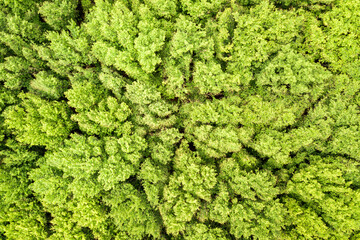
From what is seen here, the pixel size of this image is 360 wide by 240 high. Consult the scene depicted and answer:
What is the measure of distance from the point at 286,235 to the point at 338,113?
10.5 m

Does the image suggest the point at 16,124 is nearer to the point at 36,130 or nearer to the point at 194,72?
the point at 36,130

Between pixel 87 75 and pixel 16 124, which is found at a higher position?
pixel 87 75

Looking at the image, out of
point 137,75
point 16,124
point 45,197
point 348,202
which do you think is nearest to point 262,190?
point 348,202

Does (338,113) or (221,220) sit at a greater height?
(338,113)

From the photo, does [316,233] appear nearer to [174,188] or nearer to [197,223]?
[197,223]

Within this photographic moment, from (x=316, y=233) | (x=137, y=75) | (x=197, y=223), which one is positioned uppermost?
(x=137, y=75)

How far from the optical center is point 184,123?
18.2 meters

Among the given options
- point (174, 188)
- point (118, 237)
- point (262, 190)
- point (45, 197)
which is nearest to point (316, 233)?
point (262, 190)

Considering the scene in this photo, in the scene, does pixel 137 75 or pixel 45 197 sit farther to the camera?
pixel 137 75

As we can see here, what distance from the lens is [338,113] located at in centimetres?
1691

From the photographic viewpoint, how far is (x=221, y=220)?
16359mm

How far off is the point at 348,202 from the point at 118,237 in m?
17.9

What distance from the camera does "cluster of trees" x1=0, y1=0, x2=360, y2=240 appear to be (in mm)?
16375

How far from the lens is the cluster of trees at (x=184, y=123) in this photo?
53.7 feet
